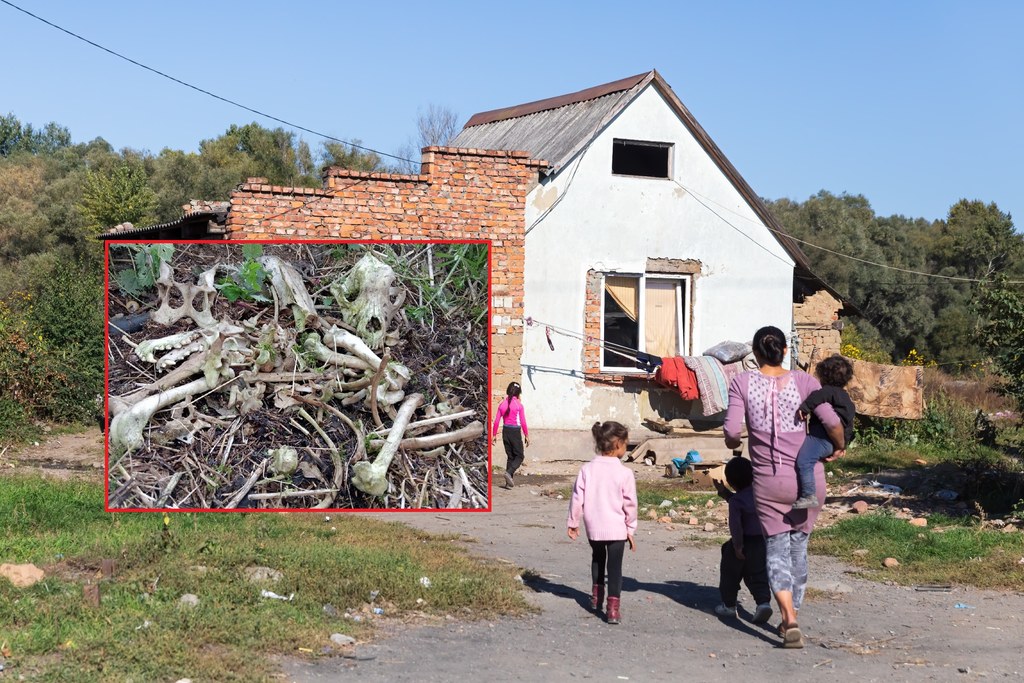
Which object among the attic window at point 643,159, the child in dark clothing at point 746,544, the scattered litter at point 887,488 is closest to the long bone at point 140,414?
the child in dark clothing at point 746,544

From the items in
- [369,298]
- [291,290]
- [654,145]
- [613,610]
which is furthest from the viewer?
[654,145]

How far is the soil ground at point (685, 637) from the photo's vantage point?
6.41 metres

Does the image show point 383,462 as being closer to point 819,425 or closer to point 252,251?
point 252,251

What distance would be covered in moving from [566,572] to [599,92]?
1132cm

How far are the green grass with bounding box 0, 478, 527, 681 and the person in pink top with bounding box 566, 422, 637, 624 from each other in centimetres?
70

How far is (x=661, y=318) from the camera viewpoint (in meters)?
18.5

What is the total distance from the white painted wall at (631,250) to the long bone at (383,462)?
10513 mm

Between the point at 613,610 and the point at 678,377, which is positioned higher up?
the point at 678,377

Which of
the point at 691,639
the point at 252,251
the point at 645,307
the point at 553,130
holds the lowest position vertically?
the point at 691,639

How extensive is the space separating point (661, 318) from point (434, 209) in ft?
14.9

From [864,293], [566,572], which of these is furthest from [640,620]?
[864,293]

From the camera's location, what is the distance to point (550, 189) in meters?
17.4

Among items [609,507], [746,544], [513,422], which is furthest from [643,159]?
[609,507]

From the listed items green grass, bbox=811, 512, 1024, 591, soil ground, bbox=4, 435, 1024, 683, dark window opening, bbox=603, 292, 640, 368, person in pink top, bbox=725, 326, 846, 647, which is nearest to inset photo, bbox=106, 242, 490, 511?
soil ground, bbox=4, 435, 1024, 683
